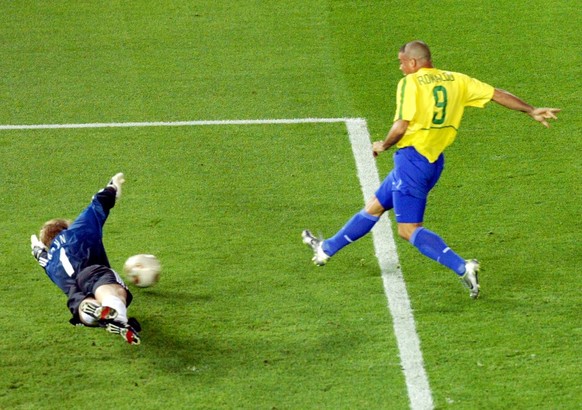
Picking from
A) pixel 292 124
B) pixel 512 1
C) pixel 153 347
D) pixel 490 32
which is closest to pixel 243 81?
pixel 292 124

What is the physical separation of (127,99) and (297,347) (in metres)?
5.41

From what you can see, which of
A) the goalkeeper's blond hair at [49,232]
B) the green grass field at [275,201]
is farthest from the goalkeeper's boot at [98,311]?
the goalkeeper's blond hair at [49,232]

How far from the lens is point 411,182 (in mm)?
8242

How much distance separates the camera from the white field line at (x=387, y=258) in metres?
7.31

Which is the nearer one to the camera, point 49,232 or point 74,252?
point 74,252

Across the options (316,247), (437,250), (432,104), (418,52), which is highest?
(418,52)

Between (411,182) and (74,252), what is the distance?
258cm

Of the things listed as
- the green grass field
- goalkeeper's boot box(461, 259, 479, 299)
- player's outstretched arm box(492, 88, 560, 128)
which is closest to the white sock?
the green grass field

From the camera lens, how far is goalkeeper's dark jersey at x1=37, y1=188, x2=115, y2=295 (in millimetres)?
8070

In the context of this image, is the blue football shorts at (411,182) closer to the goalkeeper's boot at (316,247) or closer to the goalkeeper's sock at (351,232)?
the goalkeeper's sock at (351,232)

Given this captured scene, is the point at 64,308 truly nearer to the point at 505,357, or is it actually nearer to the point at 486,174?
the point at 505,357

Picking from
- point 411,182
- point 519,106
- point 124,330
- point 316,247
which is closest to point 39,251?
point 124,330

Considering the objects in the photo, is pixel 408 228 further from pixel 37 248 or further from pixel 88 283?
pixel 37 248

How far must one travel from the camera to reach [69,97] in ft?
40.7
